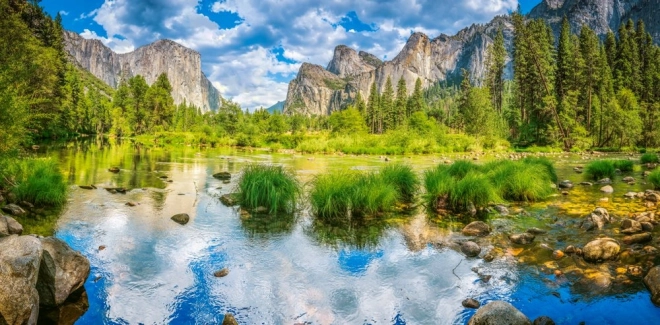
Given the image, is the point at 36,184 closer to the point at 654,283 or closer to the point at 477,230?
the point at 477,230

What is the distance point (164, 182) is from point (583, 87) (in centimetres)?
5853

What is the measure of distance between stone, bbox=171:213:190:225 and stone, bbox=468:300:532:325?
747 cm

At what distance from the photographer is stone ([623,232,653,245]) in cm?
733

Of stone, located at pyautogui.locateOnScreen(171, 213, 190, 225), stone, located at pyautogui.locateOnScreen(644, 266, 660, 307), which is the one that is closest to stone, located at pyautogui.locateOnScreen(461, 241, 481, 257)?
stone, located at pyautogui.locateOnScreen(644, 266, 660, 307)

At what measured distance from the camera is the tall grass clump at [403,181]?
496 inches

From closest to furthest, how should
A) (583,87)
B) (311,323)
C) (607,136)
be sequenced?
(311,323) < (607,136) < (583,87)

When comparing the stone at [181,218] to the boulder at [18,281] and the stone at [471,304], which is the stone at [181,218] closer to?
the boulder at [18,281]

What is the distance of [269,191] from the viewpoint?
36.5ft

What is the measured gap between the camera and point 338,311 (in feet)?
16.3

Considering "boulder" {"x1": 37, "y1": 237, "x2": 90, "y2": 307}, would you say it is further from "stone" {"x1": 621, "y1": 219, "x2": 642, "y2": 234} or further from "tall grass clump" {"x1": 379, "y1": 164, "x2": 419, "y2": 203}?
"stone" {"x1": 621, "y1": 219, "x2": 642, "y2": 234}

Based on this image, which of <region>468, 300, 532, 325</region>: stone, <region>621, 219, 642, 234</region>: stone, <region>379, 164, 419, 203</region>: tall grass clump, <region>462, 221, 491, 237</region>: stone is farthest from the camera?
<region>379, 164, 419, 203</region>: tall grass clump

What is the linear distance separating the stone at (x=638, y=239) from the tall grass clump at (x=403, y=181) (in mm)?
6127

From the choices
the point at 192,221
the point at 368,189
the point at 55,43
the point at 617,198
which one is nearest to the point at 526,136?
the point at 617,198

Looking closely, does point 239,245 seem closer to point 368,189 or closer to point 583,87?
point 368,189
